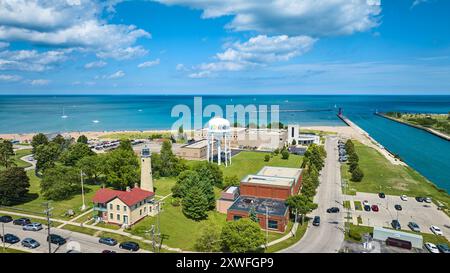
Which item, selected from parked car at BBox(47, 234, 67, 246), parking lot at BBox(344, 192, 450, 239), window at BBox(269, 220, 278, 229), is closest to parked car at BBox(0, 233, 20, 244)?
parked car at BBox(47, 234, 67, 246)

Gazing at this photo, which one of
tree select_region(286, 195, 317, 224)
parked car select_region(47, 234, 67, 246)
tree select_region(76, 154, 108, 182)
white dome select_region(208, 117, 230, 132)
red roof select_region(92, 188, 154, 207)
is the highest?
white dome select_region(208, 117, 230, 132)

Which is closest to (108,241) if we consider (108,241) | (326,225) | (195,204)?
(108,241)

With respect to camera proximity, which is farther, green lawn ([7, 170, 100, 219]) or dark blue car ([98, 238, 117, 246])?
green lawn ([7, 170, 100, 219])

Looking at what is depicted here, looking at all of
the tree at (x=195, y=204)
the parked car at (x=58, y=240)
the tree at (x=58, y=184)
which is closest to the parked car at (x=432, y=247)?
the tree at (x=195, y=204)

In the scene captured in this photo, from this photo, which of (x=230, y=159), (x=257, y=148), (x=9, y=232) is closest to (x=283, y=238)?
(x=9, y=232)

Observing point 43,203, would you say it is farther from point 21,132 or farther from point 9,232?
point 21,132

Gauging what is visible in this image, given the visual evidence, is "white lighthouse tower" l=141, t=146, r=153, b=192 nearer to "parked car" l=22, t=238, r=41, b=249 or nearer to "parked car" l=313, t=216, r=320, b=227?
"parked car" l=22, t=238, r=41, b=249
